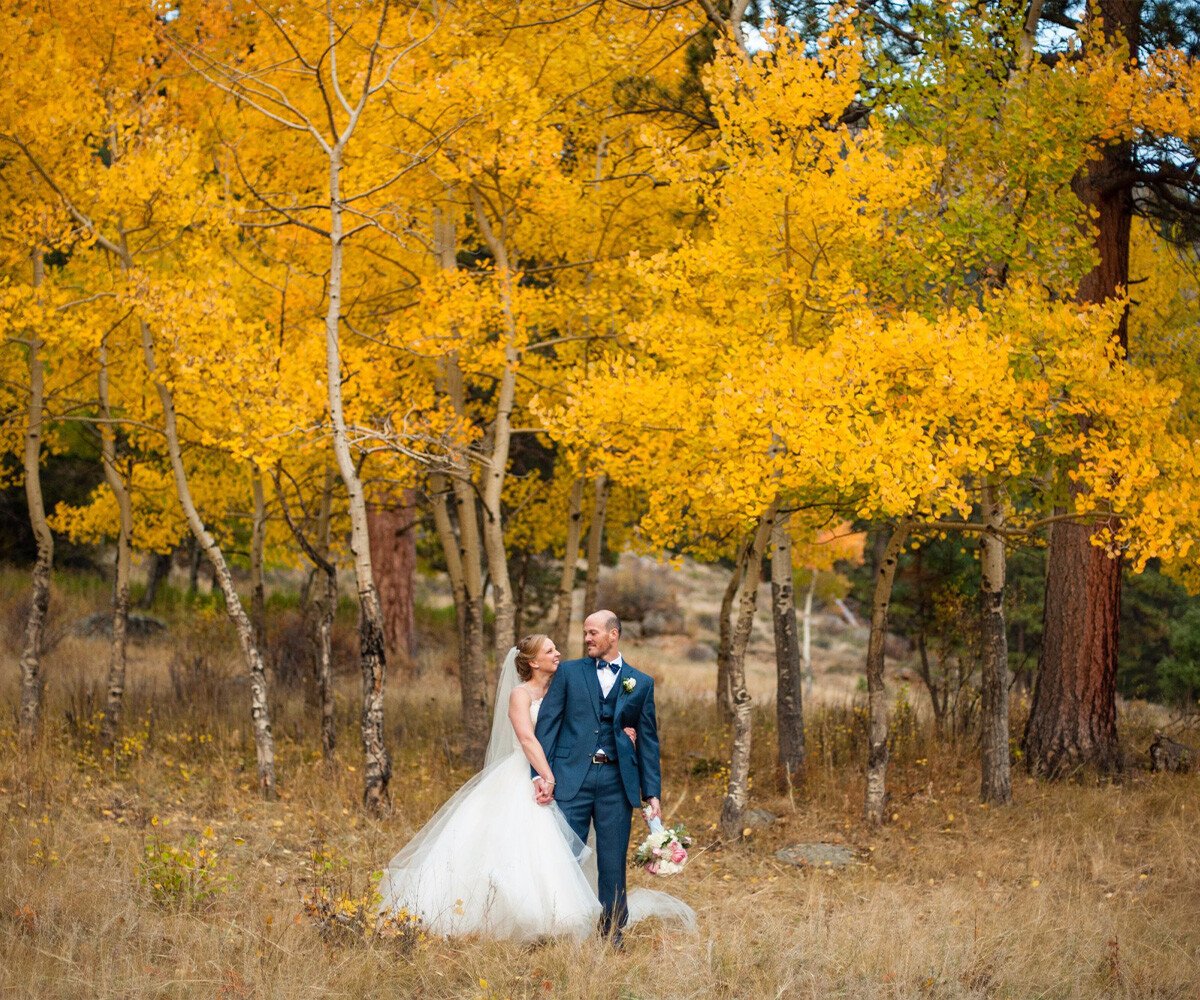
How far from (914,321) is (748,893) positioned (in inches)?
145

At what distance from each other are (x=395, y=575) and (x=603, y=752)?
1417cm

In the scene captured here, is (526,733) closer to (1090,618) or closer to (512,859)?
(512,859)

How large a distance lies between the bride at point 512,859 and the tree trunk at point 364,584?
9.85 ft

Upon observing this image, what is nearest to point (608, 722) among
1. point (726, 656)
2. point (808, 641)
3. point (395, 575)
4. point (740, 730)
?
point (740, 730)

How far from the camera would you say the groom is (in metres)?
6.16

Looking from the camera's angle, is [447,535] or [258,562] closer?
[447,535]

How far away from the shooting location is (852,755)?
38.8 feet

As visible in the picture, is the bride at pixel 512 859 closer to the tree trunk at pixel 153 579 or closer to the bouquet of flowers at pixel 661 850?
the bouquet of flowers at pixel 661 850

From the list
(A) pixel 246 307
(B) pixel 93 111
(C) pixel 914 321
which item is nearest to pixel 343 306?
(A) pixel 246 307

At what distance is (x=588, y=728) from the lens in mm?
6148

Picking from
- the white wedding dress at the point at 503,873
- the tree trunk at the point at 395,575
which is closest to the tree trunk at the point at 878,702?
the white wedding dress at the point at 503,873

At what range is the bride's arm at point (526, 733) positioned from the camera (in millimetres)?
6152

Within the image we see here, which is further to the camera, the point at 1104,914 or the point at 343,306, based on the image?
the point at 343,306

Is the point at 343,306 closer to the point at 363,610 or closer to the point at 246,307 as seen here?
the point at 246,307
